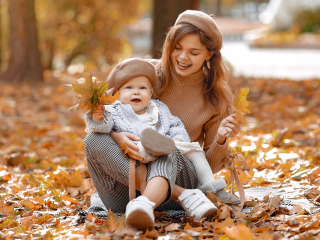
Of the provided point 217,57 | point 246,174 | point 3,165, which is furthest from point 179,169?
point 3,165

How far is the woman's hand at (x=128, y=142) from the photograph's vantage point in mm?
2133

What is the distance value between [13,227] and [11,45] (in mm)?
6296

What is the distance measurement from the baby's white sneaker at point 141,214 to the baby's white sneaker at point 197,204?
0.27 meters

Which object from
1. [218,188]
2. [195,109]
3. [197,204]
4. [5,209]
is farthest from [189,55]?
[5,209]

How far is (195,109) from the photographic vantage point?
2711mm

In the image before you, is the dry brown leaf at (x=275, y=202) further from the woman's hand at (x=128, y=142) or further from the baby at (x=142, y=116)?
the woman's hand at (x=128, y=142)

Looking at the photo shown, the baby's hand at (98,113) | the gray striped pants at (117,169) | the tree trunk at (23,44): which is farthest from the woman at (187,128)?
the tree trunk at (23,44)

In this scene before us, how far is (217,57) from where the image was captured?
264cm

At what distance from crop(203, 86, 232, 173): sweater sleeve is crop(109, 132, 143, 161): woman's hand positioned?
0.55 m

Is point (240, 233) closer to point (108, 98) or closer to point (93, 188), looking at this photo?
point (108, 98)

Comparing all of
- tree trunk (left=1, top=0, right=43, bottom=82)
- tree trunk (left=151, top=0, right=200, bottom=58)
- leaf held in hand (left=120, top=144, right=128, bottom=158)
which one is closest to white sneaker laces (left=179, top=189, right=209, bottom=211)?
leaf held in hand (left=120, top=144, right=128, bottom=158)

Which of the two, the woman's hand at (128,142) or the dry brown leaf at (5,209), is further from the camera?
the dry brown leaf at (5,209)

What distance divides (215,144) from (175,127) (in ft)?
0.91

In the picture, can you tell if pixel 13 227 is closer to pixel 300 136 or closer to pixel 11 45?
pixel 300 136
